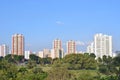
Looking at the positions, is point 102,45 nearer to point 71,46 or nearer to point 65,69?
point 71,46

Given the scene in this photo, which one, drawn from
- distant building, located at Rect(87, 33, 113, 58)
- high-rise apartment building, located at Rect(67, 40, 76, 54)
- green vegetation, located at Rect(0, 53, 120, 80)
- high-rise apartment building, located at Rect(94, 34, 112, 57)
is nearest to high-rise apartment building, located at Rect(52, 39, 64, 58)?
high-rise apartment building, located at Rect(67, 40, 76, 54)

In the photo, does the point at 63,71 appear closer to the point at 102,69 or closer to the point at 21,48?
the point at 102,69

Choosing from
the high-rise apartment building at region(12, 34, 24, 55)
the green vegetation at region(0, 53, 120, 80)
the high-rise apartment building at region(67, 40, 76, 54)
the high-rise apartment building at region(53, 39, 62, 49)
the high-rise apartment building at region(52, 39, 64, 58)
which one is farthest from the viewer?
the high-rise apartment building at region(53, 39, 62, 49)

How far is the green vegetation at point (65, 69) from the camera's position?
26.2 metres

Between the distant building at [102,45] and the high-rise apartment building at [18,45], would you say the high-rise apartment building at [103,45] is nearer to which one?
the distant building at [102,45]

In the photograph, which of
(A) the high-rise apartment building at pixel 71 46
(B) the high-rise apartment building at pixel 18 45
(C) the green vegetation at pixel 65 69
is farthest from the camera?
(A) the high-rise apartment building at pixel 71 46

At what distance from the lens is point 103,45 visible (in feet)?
263

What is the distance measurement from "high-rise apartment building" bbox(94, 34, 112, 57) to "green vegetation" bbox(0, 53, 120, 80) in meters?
22.6

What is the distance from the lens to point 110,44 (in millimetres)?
80688

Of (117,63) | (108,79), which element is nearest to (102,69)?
(117,63)

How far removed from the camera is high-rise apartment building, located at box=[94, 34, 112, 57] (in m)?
80.0

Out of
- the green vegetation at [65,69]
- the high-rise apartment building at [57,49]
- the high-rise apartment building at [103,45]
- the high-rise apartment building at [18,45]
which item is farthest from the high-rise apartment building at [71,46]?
the green vegetation at [65,69]

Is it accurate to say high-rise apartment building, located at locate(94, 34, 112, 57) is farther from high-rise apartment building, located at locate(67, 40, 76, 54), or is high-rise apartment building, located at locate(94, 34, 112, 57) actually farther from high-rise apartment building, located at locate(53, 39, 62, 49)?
high-rise apartment building, located at locate(53, 39, 62, 49)

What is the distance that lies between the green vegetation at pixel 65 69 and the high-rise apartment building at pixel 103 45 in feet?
74.2
